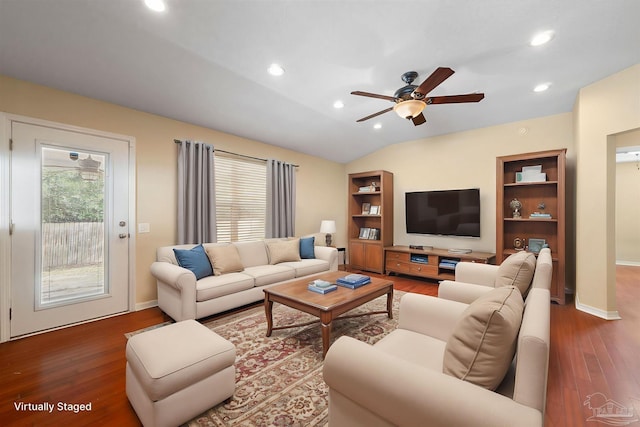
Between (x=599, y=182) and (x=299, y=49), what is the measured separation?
12.2ft

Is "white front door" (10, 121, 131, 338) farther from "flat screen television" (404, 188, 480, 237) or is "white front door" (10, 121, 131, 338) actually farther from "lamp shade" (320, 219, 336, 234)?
"flat screen television" (404, 188, 480, 237)

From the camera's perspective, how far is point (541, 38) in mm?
2348

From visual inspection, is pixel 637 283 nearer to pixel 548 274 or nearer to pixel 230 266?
pixel 548 274

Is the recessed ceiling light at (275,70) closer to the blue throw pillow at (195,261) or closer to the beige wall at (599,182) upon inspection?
the blue throw pillow at (195,261)

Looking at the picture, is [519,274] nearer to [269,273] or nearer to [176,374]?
[176,374]

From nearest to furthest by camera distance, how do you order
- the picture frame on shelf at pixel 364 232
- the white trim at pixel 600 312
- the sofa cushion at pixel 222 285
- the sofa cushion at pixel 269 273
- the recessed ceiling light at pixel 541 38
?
1. the recessed ceiling light at pixel 541 38
2. the sofa cushion at pixel 222 285
3. the white trim at pixel 600 312
4. the sofa cushion at pixel 269 273
5. the picture frame on shelf at pixel 364 232

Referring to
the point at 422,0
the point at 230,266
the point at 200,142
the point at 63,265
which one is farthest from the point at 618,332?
the point at 63,265

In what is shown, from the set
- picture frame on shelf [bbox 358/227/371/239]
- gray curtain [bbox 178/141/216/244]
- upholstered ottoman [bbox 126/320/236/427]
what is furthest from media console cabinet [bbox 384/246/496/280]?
upholstered ottoman [bbox 126/320/236/427]

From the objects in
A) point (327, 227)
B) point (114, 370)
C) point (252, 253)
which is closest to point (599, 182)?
point (327, 227)

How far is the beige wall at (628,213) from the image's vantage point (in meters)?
6.00

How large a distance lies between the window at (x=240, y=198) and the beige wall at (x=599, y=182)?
14.8 ft

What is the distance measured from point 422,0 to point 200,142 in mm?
3142

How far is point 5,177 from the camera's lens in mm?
2451

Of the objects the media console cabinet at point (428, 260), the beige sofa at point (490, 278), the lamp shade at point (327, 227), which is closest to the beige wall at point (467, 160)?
the media console cabinet at point (428, 260)
